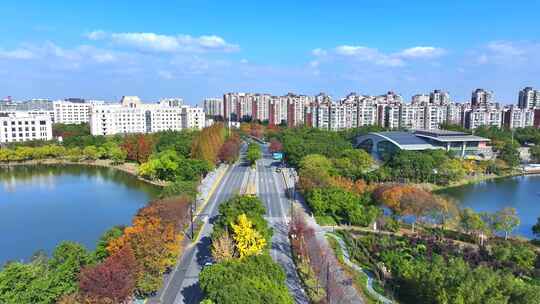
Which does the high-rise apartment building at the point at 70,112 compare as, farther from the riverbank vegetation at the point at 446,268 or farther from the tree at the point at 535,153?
the tree at the point at 535,153

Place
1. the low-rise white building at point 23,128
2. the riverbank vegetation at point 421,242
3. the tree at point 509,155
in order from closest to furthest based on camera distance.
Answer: the riverbank vegetation at point 421,242 < the tree at point 509,155 < the low-rise white building at point 23,128

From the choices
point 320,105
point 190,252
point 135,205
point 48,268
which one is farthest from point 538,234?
point 320,105

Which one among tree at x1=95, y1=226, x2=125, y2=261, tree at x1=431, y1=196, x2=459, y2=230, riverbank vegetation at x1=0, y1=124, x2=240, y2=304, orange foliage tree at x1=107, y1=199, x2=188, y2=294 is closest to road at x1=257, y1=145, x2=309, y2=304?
riverbank vegetation at x1=0, y1=124, x2=240, y2=304

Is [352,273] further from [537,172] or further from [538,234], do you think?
[537,172]

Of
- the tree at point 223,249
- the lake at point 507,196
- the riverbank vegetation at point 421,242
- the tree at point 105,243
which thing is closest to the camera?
the riverbank vegetation at point 421,242

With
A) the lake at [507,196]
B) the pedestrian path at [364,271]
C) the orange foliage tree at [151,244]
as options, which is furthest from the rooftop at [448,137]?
the orange foliage tree at [151,244]

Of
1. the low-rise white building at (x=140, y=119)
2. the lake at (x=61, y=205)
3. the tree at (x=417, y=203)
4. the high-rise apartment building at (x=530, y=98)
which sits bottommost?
the lake at (x=61, y=205)
